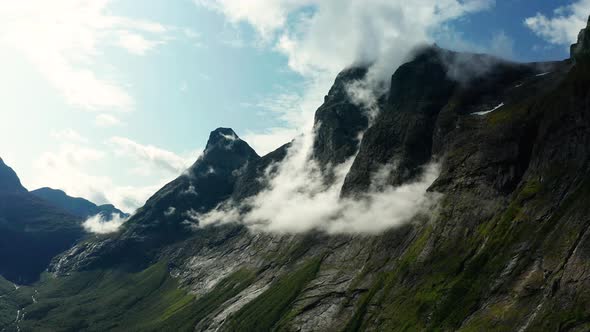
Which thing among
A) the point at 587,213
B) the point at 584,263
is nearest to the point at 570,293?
the point at 584,263

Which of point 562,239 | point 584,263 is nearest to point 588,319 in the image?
point 584,263

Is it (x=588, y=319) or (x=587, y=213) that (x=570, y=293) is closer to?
(x=588, y=319)

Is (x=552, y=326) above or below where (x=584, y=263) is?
below

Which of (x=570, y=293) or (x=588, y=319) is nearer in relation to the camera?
(x=588, y=319)

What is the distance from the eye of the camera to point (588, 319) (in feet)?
530

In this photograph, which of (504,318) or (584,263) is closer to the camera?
(584,263)

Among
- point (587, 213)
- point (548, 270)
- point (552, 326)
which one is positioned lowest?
point (552, 326)

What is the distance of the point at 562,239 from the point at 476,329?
174 ft

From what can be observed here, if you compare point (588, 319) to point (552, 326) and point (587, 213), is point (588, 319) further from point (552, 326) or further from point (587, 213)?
point (587, 213)

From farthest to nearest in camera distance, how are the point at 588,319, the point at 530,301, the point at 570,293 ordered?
the point at 530,301, the point at 570,293, the point at 588,319

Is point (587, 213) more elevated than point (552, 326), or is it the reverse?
point (587, 213)

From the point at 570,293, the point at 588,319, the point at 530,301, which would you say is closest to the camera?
the point at 588,319

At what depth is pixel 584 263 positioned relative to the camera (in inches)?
7067

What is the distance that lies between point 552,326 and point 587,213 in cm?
5605
